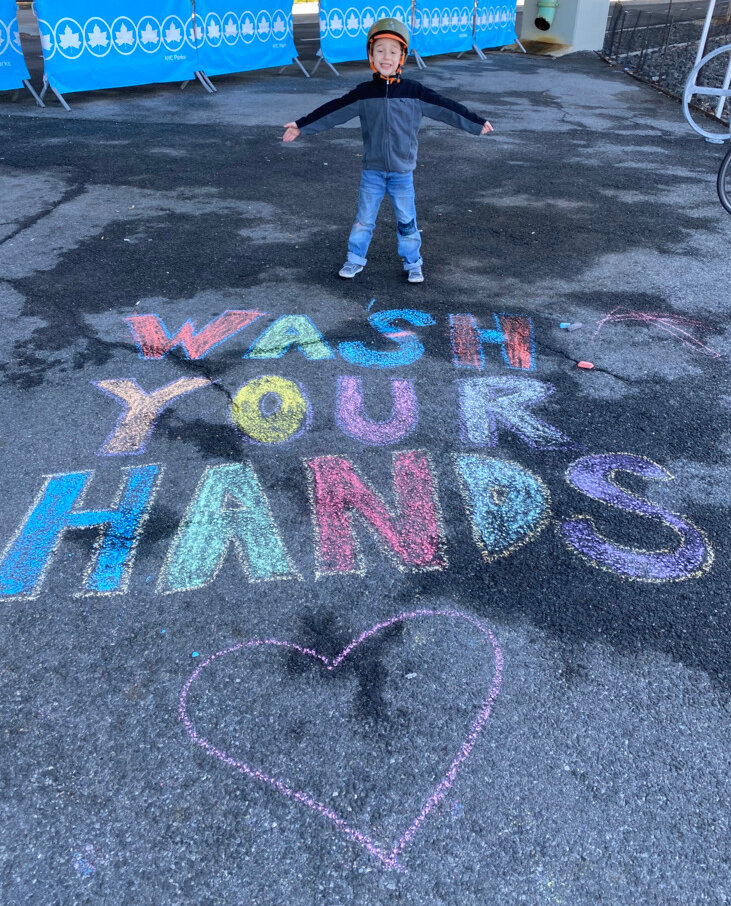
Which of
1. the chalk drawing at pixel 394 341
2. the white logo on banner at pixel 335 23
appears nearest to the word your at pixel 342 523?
the chalk drawing at pixel 394 341

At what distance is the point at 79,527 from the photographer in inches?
129

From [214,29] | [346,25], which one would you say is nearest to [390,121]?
[214,29]

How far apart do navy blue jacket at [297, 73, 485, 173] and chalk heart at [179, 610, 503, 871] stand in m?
3.72

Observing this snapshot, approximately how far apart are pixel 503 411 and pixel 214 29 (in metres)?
12.3

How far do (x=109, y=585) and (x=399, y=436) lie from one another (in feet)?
5.52

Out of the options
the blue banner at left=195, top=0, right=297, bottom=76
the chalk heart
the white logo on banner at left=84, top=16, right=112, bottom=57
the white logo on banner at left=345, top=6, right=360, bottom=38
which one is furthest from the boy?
the white logo on banner at left=345, top=6, right=360, bottom=38

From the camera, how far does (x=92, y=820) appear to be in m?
2.18

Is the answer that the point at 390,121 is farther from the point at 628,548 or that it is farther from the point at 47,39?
the point at 47,39

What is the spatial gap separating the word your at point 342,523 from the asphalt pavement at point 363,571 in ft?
0.05

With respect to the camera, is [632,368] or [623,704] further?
[632,368]

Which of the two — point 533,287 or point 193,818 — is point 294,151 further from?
point 193,818

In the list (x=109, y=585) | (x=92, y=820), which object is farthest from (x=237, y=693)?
(x=109, y=585)

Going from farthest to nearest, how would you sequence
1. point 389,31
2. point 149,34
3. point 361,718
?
point 149,34 < point 389,31 < point 361,718

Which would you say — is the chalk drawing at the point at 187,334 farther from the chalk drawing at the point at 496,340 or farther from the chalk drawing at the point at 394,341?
the chalk drawing at the point at 496,340
